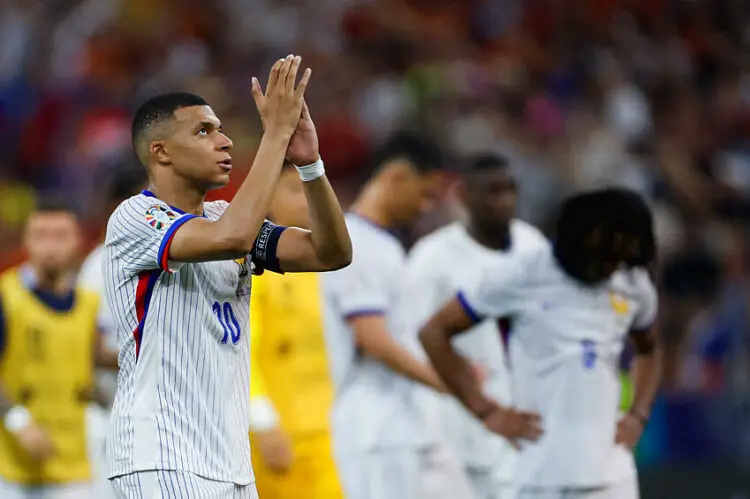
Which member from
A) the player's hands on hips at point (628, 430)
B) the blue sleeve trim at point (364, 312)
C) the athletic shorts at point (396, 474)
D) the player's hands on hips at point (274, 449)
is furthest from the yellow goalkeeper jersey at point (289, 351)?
the player's hands on hips at point (628, 430)

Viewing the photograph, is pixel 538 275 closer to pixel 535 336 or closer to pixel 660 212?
pixel 535 336

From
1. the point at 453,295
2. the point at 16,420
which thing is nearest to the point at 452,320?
the point at 453,295

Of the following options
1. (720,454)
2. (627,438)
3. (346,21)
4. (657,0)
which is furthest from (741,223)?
(627,438)

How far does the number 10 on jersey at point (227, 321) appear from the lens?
436cm

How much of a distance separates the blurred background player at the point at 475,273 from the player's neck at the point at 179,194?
336 cm

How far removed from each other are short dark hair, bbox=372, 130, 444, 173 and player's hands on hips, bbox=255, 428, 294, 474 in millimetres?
1930

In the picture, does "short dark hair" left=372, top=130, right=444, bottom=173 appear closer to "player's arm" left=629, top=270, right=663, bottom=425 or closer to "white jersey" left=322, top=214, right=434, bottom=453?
"white jersey" left=322, top=214, right=434, bottom=453

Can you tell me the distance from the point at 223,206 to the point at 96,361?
3.32 metres

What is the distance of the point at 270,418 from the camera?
6445mm

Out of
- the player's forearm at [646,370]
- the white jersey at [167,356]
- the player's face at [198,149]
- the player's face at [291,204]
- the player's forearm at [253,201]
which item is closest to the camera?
the player's forearm at [253,201]

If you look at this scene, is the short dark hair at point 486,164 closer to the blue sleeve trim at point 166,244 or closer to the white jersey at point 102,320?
the white jersey at point 102,320

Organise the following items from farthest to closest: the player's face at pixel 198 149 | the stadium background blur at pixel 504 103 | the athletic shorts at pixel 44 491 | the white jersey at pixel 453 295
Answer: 1. the stadium background blur at pixel 504 103
2. the white jersey at pixel 453 295
3. the athletic shorts at pixel 44 491
4. the player's face at pixel 198 149

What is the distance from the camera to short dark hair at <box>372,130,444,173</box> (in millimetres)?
7680

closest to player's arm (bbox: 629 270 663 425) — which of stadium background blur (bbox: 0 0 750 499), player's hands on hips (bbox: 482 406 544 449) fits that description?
player's hands on hips (bbox: 482 406 544 449)
